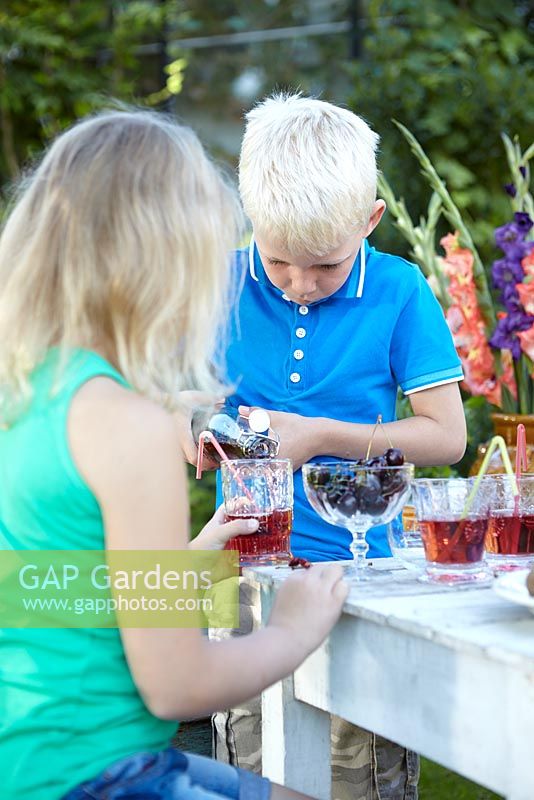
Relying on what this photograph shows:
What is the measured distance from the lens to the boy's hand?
78.1 inches

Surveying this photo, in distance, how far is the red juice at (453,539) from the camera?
61.5 inches

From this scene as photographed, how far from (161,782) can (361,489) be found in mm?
474

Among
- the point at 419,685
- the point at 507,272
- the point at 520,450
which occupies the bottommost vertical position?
the point at 419,685

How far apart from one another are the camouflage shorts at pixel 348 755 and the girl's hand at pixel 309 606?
0.58 m

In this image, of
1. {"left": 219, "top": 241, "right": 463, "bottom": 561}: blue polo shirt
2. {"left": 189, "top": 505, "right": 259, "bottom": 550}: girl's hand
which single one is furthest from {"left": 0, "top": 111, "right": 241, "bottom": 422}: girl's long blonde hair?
{"left": 219, "top": 241, "right": 463, "bottom": 561}: blue polo shirt

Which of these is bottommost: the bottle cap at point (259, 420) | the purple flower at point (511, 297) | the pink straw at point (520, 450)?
the pink straw at point (520, 450)

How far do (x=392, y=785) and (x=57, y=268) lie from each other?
1181mm

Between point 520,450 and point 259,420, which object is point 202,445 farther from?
point 520,450

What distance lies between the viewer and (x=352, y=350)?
7.14 ft

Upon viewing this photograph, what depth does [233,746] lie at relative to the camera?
2.07m

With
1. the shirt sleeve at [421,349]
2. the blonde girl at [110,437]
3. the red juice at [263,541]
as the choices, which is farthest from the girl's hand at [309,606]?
the shirt sleeve at [421,349]

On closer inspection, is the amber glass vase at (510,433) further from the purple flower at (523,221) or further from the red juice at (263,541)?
the red juice at (263,541)

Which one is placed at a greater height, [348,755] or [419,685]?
[419,685]

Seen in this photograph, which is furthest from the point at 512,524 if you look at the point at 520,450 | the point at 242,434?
the point at 242,434
